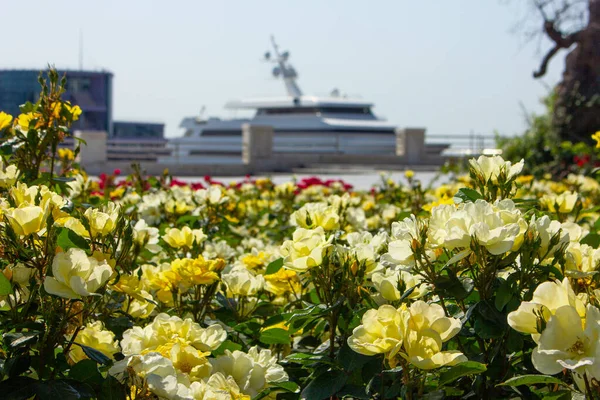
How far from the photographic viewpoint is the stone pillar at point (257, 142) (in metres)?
21.9

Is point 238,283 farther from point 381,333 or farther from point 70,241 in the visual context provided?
point 381,333

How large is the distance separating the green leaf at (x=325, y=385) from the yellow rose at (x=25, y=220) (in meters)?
0.62

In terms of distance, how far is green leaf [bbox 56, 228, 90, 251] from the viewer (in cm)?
170

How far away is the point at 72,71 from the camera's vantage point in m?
61.4

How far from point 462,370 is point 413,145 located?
25.1 m

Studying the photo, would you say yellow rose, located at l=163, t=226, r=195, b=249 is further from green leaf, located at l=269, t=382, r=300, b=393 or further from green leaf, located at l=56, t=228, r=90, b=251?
green leaf, located at l=269, t=382, r=300, b=393

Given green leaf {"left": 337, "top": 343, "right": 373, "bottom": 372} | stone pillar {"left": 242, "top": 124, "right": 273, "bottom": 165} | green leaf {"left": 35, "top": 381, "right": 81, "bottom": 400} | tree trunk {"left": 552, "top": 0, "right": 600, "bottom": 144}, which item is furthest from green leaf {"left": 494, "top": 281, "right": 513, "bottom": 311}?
stone pillar {"left": 242, "top": 124, "right": 273, "bottom": 165}

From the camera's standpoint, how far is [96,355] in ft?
4.96

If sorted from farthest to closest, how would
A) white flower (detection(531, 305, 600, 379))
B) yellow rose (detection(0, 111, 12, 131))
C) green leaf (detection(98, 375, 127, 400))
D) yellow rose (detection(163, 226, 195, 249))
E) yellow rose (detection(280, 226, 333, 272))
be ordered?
yellow rose (detection(0, 111, 12, 131))
yellow rose (detection(163, 226, 195, 249))
yellow rose (detection(280, 226, 333, 272))
green leaf (detection(98, 375, 127, 400))
white flower (detection(531, 305, 600, 379))

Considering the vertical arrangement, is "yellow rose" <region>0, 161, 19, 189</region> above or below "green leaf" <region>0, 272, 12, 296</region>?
above

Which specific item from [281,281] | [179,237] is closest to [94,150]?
[179,237]

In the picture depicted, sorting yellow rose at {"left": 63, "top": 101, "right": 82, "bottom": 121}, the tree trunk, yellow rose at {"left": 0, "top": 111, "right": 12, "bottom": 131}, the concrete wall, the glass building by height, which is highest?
the glass building

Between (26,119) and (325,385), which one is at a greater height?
(26,119)

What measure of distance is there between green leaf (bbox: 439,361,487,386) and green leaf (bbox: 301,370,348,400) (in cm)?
25
